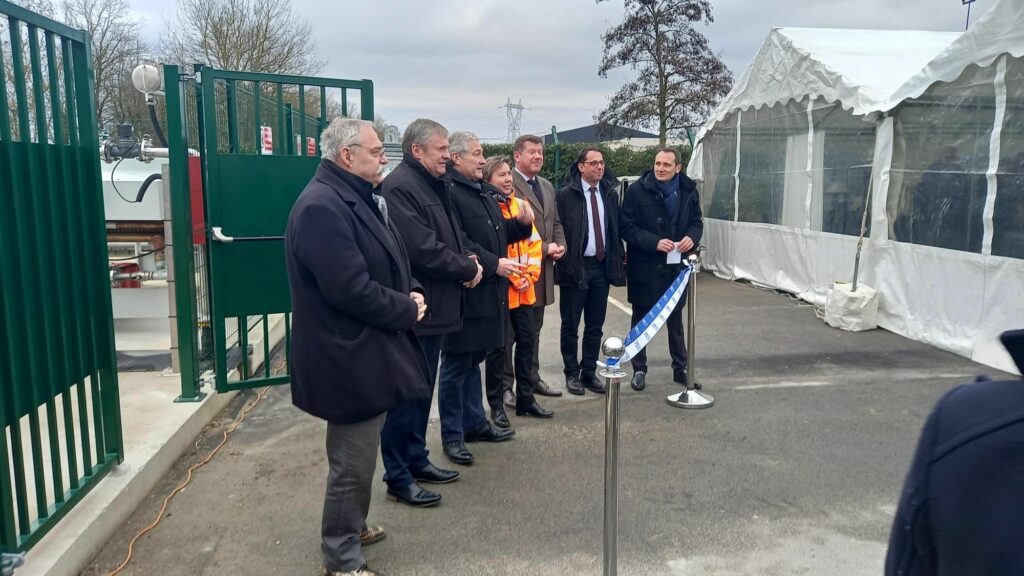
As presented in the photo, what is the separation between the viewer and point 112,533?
3.50 m

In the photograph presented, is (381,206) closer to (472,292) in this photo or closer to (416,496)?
A: (472,292)

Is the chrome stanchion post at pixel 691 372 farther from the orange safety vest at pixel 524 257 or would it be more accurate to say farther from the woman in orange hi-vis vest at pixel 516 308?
the orange safety vest at pixel 524 257

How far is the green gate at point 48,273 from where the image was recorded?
2818mm

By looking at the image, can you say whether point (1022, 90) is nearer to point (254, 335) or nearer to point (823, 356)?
point (823, 356)

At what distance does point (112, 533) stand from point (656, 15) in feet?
57.9

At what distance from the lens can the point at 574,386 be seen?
19.0 feet

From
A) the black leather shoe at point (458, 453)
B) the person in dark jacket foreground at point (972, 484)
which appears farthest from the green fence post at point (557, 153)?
the person in dark jacket foreground at point (972, 484)

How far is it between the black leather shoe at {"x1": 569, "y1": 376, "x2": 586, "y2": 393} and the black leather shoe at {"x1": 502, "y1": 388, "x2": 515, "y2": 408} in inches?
19.7

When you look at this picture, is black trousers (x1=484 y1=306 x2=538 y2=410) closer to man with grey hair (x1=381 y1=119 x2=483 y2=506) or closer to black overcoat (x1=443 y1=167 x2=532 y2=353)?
black overcoat (x1=443 y1=167 x2=532 y2=353)

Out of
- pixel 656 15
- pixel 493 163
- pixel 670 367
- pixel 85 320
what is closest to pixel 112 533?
pixel 85 320

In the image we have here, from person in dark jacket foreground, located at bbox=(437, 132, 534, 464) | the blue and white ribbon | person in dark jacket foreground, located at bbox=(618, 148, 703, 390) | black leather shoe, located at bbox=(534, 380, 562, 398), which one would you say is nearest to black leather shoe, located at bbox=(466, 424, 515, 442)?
person in dark jacket foreground, located at bbox=(437, 132, 534, 464)

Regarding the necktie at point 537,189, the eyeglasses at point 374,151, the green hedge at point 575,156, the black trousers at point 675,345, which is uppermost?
the green hedge at point 575,156

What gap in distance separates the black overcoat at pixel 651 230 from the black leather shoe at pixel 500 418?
1.69m

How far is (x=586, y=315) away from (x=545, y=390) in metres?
0.68
